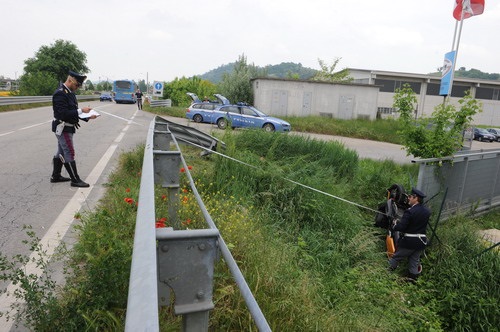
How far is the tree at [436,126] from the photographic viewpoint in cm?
767

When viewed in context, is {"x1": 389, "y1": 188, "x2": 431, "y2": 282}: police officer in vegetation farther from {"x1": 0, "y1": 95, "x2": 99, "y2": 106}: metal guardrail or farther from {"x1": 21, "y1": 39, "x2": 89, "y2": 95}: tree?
{"x1": 21, "y1": 39, "x2": 89, "y2": 95}: tree

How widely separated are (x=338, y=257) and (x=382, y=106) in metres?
43.7

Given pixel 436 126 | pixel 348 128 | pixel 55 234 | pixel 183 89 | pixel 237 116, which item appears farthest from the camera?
pixel 183 89

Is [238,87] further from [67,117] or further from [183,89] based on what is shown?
[67,117]

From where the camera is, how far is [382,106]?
45.5 meters

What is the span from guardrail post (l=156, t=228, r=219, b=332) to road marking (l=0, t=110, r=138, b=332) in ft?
5.01

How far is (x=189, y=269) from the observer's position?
1432mm

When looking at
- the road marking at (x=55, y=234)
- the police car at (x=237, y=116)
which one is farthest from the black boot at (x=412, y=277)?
the police car at (x=237, y=116)

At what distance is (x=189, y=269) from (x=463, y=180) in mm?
8495

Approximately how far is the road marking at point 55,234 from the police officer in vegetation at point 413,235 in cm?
508

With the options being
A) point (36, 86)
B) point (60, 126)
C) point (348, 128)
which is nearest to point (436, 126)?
point (60, 126)

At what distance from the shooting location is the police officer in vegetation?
234 inches

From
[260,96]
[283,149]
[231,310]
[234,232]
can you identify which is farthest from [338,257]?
[260,96]

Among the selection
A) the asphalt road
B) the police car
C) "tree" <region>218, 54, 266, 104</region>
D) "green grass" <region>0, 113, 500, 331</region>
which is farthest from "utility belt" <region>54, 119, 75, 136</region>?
"tree" <region>218, 54, 266, 104</region>
